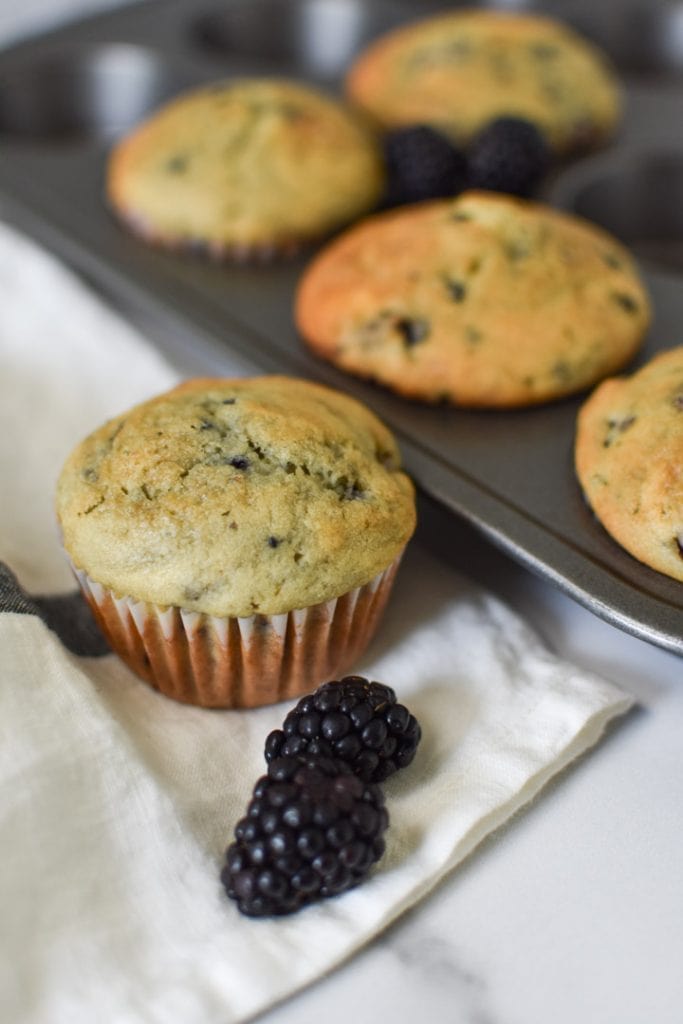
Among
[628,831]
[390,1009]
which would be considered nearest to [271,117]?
[628,831]

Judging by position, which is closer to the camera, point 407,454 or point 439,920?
point 439,920

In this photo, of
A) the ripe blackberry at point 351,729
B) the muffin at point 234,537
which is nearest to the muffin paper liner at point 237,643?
the muffin at point 234,537

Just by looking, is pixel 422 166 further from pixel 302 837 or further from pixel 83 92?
pixel 302 837

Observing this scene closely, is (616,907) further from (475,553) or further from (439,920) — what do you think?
→ (475,553)

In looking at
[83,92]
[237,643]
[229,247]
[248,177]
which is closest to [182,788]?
[237,643]

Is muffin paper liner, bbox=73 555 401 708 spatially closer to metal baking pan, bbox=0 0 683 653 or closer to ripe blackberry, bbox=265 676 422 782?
ripe blackberry, bbox=265 676 422 782

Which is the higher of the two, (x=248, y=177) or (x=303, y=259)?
(x=248, y=177)
